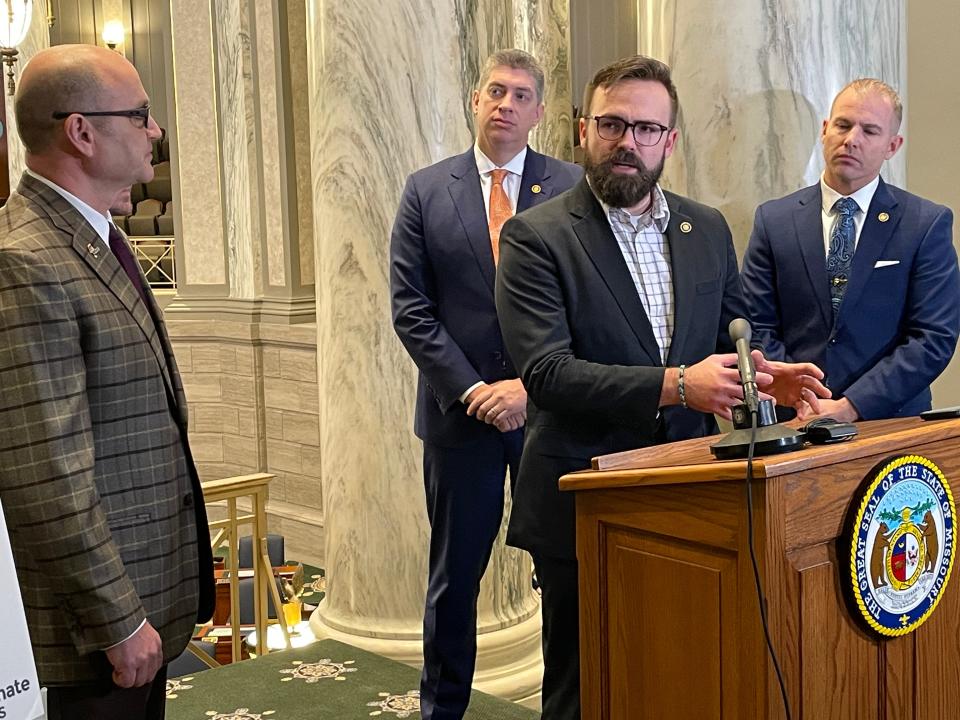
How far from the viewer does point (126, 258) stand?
8.08 feet

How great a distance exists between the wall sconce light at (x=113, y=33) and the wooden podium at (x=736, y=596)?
46.7ft

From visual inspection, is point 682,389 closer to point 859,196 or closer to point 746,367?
point 746,367

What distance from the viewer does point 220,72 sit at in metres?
8.88

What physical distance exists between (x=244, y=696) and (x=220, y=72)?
18.0ft

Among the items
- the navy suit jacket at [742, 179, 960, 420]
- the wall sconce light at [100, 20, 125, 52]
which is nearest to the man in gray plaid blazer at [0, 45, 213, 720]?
the navy suit jacket at [742, 179, 960, 420]

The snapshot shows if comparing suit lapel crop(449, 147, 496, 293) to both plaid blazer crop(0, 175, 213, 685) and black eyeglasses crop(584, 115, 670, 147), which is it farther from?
plaid blazer crop(0, 175, 213, 685)

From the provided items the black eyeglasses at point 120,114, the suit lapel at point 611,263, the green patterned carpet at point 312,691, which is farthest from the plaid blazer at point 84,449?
the green patterned carpet at point 312,691

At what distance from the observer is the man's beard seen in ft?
9.18

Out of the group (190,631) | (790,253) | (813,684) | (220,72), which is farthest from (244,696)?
(220,72)

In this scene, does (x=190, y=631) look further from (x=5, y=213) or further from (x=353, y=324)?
(x=353, y=324)

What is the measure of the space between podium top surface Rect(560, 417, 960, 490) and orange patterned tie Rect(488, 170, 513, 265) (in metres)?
1.42

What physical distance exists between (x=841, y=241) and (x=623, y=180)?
0.87 metres

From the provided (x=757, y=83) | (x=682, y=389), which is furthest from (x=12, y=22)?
(x=682, y=389)

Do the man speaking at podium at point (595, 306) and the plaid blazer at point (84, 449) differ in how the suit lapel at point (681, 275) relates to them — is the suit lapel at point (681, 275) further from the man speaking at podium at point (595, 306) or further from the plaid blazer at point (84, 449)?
the plaid blazer at point (84, 449)
